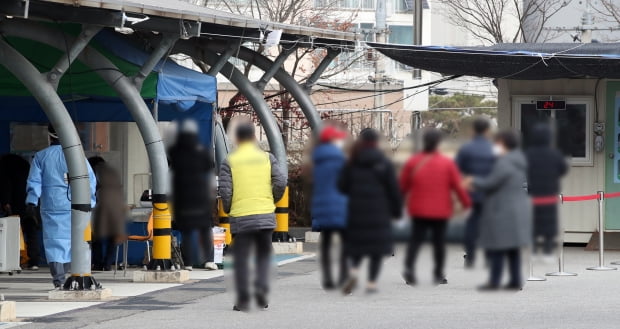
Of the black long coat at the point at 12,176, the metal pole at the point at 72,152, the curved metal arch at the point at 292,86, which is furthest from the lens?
the black long coat at the point at 12,176

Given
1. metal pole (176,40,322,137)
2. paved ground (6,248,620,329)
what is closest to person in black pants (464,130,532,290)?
metal pole (176,40,322,137)

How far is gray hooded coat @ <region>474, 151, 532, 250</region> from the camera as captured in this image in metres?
3.67

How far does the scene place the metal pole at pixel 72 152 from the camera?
19.1m

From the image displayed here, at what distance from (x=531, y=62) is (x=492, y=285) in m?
3.57

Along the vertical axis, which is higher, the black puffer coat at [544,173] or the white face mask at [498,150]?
the white face mask at [498,150]

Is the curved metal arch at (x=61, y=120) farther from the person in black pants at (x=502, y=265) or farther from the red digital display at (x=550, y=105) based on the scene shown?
the person in black pants at (x=502, y=265)

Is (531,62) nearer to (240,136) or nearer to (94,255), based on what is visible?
(240,136)

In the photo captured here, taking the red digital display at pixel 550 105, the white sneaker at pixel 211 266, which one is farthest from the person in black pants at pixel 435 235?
the white sneaker at pixel 211 266

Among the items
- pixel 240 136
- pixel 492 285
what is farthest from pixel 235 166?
pixel 492 285

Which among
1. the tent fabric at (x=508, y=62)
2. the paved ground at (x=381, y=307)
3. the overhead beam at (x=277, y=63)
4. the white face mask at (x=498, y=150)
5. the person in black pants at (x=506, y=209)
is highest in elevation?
the overhead beam at (x=277, y=63)

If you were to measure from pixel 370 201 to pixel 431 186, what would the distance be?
184mm

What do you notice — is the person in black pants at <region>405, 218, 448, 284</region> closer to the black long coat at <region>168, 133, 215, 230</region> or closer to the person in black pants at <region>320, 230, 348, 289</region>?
the person in black pants at <region>320, 230, 348, 289</region>

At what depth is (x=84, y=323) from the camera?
30859mm

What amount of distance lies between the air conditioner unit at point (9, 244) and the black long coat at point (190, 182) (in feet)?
115
